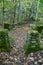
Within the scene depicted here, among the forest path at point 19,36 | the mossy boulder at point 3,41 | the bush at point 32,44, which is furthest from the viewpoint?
the forest path at point 19,36

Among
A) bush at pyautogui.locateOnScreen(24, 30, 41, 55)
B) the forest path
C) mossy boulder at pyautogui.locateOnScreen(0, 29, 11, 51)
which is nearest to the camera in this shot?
bush at pyautogui.locateOnScreen(24, 30, 41, 55)

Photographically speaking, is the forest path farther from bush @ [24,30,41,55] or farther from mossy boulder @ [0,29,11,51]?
bush @ [24,30,41,55]

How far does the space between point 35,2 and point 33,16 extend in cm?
292

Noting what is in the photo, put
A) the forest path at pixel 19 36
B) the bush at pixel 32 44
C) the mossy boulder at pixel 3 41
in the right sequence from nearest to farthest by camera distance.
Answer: the bush at pixel 32 44 < the mossy boulder at pixel 3 41 < the forest path at pixel 19 36

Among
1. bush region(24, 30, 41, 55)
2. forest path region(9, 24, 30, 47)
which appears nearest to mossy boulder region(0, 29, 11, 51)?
bush region(24, 30, 41, 55)

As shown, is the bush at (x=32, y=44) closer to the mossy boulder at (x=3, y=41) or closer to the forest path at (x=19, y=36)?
the mossy boulder at (x=3, y=41)

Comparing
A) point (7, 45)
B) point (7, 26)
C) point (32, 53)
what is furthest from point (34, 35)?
point (7, 26)

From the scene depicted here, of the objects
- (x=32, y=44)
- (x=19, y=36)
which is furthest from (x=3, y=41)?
(x=19, y=36)

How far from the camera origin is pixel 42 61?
6.77 metres

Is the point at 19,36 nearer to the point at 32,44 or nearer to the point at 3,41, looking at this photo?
the point at 3,41

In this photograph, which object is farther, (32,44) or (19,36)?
(19,36)

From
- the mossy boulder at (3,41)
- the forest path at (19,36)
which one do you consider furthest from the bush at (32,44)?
the forest path at (19,36)

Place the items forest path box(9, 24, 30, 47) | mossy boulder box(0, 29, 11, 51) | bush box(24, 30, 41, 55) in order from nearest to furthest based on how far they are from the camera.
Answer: bush box(24, 30, 41, 55), mossy boulder box(0, 29, 11, 51), forest path box(9, 24, 30, 47)

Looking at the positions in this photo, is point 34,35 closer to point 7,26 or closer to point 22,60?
point 22,60
